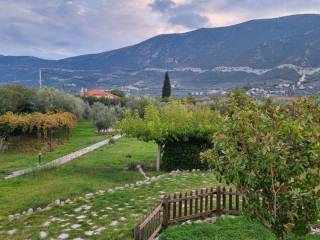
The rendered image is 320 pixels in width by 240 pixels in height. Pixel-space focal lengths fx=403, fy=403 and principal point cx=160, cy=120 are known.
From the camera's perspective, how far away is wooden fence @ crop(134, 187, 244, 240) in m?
10.9

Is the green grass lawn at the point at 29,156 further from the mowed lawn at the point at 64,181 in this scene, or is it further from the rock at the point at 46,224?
the rock at the point at 46,224

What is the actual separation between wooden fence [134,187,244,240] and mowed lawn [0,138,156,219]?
600 cm

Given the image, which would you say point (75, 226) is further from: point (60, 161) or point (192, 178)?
point (60, 161)

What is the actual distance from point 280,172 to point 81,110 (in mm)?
61565

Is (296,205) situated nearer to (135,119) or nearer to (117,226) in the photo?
(117,226)

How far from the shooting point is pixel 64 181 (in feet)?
68.2

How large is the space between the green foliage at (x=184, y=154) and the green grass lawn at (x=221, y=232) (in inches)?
515

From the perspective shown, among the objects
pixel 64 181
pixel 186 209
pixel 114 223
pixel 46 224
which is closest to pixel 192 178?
pixel 64 181

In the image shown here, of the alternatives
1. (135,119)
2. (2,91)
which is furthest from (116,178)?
(2,91)

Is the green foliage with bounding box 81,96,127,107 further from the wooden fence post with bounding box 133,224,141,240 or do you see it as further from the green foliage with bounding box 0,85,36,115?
the wooden fence post with bounding box 133,224,141,240

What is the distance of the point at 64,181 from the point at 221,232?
11.8 meters

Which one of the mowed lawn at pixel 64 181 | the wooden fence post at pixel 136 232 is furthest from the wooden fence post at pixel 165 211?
the mowed lawn at pixel 64 181

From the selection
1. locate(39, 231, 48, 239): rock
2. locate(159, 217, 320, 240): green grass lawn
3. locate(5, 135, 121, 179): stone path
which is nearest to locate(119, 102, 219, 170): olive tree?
locate(5, 135, 121, 179): stone path

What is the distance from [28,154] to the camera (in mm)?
37188
